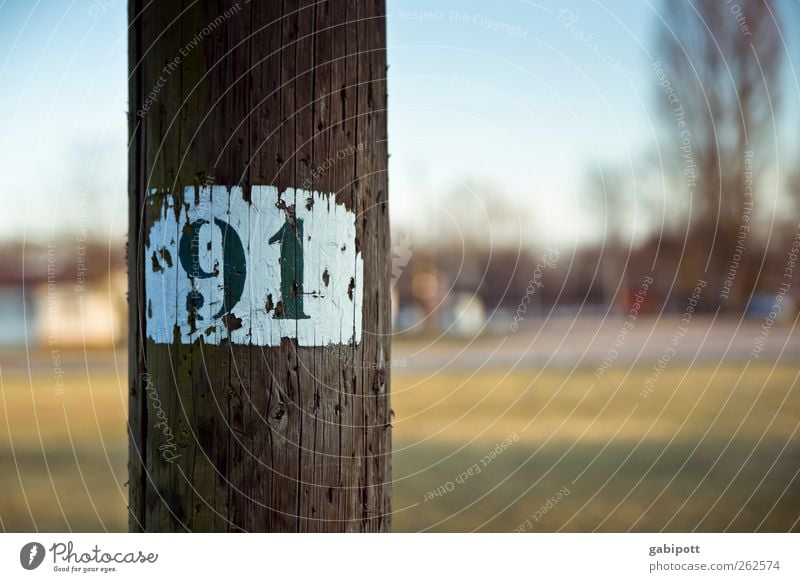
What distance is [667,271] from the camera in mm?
34750

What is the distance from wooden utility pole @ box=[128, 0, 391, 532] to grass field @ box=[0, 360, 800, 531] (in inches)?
144

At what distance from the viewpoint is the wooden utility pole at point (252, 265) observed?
2.29m

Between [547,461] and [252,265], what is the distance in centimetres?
647

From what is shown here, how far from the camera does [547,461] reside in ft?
26.9

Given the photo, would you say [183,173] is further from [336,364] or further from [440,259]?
[440,259]

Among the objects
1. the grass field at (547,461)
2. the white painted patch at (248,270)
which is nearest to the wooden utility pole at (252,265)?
the white painted patch at (248,270)

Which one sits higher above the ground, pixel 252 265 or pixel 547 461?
pixel 252 265

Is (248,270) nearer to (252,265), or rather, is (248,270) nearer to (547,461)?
(252,265)

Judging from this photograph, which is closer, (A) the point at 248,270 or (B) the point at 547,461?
(A) the point at 248,270

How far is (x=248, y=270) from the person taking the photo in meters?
2.28

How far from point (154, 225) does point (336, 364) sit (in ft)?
2.24

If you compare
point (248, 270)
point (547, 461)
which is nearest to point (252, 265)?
point (248, 270)

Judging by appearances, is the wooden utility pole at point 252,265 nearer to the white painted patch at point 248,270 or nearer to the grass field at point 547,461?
the white painted patch at point 248,270
